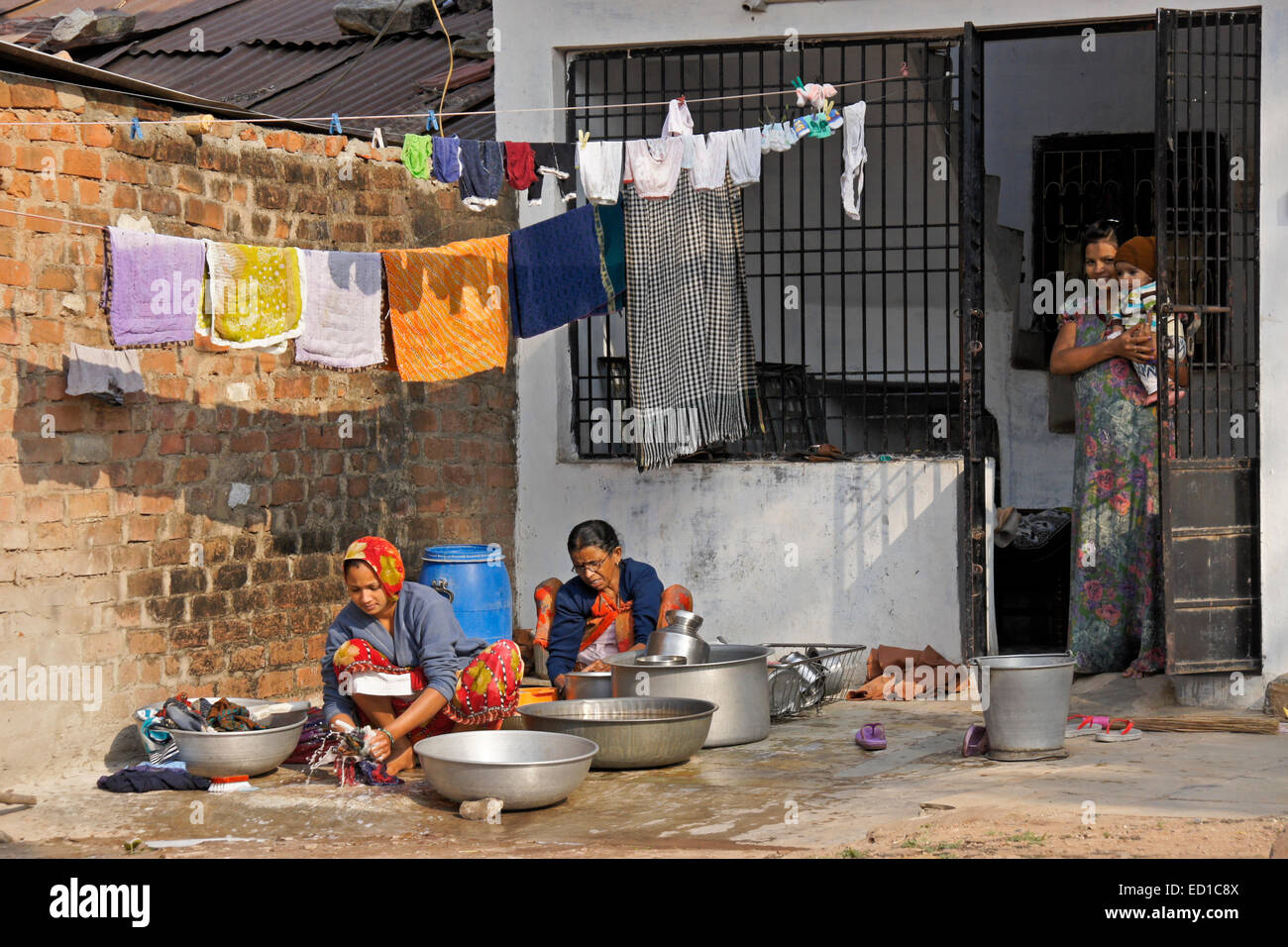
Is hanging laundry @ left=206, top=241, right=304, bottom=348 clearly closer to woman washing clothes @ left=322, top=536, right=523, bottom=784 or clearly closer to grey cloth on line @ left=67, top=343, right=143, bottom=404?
grey cloth on line @ left=67, top=343, right=143, bottom=404

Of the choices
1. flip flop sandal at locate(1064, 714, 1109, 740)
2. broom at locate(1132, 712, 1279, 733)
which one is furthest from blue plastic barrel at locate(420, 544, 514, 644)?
broom at locate(1132, 712, 1279, 733)

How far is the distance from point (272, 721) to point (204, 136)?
8.77ft

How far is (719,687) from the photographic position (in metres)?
6.34

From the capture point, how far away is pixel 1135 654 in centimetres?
745

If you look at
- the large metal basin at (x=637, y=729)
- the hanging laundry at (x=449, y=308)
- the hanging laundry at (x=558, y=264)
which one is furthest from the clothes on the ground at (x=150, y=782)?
the hanging laundry at (x=558, y=264)

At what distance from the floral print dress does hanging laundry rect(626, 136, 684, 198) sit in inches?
90.1

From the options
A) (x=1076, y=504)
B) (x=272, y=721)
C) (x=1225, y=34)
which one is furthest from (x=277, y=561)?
(x=1225, y=34)

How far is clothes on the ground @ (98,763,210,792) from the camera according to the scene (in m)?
5.76

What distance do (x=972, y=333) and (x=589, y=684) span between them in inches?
111

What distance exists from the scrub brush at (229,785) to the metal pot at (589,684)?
146cm

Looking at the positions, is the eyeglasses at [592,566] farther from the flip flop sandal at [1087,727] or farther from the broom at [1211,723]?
the broom at [1211,723]

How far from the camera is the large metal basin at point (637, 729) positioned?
18.9 feet

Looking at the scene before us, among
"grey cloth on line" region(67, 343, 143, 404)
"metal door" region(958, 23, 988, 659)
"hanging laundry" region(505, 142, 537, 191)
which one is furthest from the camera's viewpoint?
"metal door" region(958, 23, 988, 659)

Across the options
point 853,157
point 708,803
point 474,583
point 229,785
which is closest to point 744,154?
point 853,157
